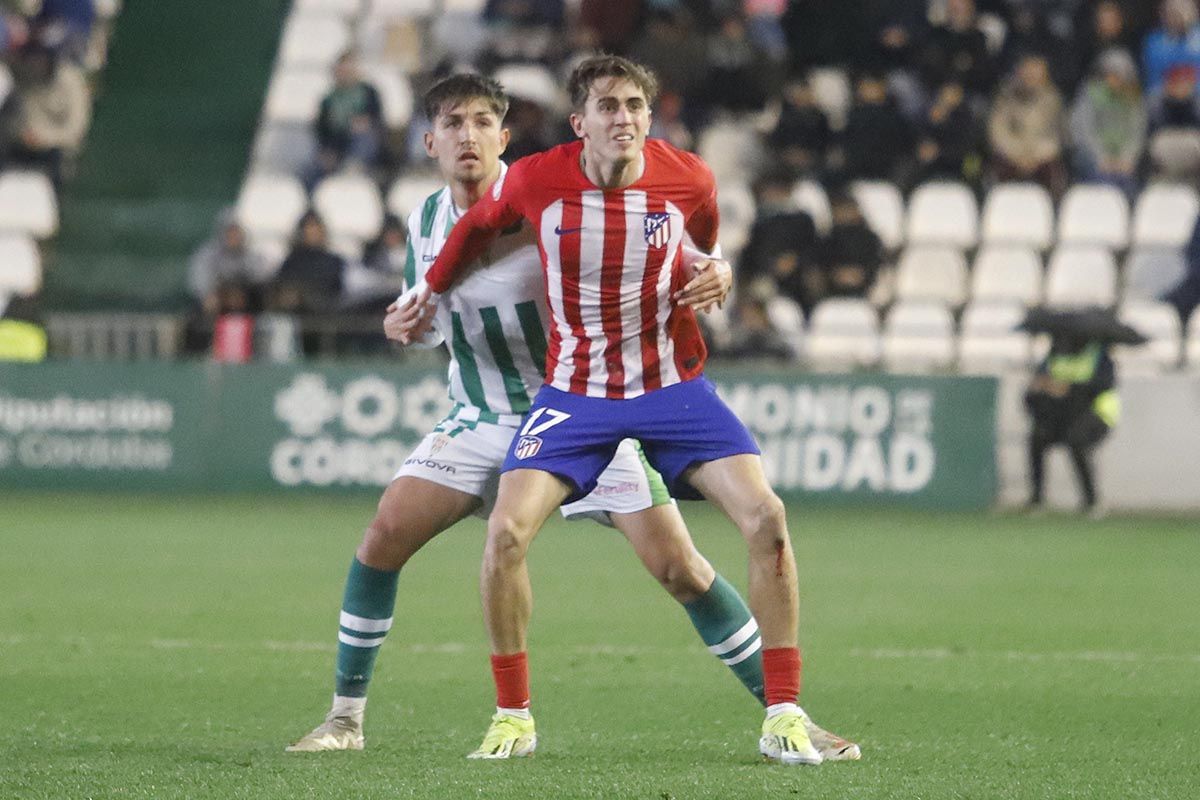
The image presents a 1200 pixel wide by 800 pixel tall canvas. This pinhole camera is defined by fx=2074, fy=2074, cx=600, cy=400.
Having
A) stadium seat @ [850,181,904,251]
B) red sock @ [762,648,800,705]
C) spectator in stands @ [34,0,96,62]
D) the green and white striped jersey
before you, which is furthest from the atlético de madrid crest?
spectator in stands @ [34,0,96,62]

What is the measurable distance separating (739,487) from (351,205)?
1310 centimetres

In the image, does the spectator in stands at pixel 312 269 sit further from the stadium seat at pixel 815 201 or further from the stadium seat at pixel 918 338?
the stadium seat at pixel 918 338

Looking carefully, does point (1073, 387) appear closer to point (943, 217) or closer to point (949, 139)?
point (943, 217)

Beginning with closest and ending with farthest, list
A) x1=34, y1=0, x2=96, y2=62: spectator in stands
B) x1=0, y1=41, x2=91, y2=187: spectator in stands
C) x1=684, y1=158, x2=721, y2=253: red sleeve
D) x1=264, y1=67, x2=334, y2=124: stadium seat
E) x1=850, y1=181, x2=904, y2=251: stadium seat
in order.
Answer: x1=684, y1=158, x2=721, y2=253: red sleeve
x1=850, y1=181, x2=904, y2=251: stadium seat
x1=0, y1=41, x2=91, y2=187: spectator in stands
x1=34, y1=0, x2=96, y2=62: spectator in stands
x1=264, y1=67, x2=334, y2=124: stadium seat

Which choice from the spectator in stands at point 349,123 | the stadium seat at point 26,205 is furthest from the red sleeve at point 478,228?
the stadium seat at point 26,205

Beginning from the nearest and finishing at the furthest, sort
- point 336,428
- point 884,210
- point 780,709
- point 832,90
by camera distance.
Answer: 1. point 780,709
2. point 336,428
3. point 884,210
4. point 832,90

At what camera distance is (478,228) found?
21.2 ft

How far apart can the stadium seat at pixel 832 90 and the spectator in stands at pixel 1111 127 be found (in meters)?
2.19

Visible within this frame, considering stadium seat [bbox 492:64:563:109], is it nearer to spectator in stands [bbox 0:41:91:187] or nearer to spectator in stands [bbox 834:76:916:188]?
spectator in stands [bbox 834:76:916:188]

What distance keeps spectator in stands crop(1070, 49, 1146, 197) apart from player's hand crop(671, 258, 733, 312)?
1271 cm

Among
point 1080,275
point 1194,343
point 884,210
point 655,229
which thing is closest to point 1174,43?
point 1080,275

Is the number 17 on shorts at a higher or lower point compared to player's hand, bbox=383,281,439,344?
lower

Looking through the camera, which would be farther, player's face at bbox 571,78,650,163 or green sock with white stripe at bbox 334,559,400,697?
green sock with white stripe at bbox 334,559,400,697

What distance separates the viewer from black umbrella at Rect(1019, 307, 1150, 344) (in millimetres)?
15000
